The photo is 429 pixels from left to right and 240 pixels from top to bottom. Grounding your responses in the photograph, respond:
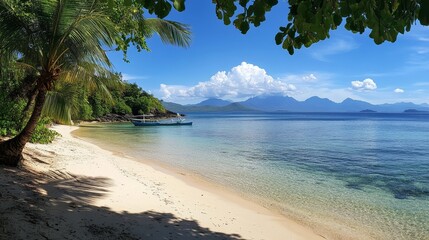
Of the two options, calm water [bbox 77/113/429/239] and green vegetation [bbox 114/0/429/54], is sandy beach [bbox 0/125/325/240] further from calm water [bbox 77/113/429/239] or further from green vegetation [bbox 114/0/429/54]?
green vegetation [bbox 114/0/429/54]

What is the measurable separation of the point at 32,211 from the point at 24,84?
8100 mm

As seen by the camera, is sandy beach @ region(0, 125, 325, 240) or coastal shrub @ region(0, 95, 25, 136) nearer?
sandy beach @ region(0, 125, 325, 240)

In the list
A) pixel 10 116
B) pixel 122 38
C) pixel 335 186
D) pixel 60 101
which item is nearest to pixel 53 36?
pixel 122 38

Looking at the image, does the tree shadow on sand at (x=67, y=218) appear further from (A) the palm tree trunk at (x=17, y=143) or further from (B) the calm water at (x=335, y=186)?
(B) the calm water at (x=335, y=186)

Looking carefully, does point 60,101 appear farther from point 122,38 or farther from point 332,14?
point 332,14

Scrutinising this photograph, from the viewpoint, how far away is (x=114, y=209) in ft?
21.6

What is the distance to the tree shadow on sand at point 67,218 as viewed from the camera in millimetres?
4582

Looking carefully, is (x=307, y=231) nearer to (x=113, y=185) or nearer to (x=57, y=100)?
(x=113, y=185)

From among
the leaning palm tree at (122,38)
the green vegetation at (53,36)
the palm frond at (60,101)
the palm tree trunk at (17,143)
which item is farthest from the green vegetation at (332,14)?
the palm frond at (60,101)

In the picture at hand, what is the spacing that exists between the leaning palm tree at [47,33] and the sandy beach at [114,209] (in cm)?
116

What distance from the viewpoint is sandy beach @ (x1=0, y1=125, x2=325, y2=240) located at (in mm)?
4961

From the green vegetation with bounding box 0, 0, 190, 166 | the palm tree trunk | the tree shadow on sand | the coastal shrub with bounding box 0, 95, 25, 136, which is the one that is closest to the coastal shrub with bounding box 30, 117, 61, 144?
the coastal shrub with bounding box 0, 95, 25, 136

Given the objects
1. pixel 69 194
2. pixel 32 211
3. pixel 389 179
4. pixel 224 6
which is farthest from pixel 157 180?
pixel 389 179

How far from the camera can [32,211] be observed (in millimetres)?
5168
